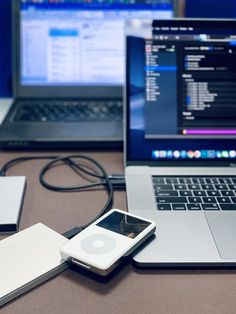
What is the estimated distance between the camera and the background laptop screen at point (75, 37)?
0.95 m

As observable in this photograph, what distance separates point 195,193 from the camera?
2.08 ft

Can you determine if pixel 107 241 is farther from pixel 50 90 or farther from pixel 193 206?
pixel 50 90

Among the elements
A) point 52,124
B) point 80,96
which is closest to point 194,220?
point 52,124

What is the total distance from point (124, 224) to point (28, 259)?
4.6 inches

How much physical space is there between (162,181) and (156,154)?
0.19 ft

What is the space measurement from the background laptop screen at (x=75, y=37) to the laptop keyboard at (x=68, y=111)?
51 millimetres

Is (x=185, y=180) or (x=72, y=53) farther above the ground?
(x=72, y=53)

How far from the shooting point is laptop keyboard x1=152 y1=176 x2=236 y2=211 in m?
0.61

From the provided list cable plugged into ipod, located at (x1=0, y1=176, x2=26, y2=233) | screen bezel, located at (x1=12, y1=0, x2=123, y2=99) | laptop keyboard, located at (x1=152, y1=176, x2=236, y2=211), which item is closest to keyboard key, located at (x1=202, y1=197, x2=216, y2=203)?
laptop keyboard, located at (x1=152, y1=176, x2=236, y2=211)

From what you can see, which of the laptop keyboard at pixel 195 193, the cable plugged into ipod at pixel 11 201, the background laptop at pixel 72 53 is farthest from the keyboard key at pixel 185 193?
the background laptop at pixel 72 53

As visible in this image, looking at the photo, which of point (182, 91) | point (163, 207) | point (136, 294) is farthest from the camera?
point (182, 91)

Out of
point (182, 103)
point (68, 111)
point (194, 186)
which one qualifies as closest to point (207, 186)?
point (194, 186)

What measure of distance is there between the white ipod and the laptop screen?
0.61 ft

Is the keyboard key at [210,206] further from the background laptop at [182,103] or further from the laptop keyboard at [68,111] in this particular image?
the laptop keyboard at [68,111]
